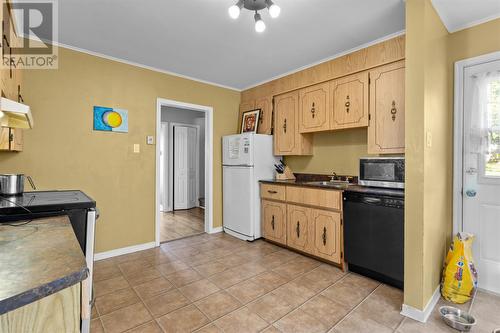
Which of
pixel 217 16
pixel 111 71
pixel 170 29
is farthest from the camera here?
pixel 111 71

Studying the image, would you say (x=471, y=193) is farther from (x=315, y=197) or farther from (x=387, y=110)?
(x=315, y=197)

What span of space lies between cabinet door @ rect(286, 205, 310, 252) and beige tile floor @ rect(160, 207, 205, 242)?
168 centimetres

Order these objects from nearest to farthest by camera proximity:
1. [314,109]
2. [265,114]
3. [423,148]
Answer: [423,148]
[314,109]
[265,114]

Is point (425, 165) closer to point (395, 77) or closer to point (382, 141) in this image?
point (382, 141)

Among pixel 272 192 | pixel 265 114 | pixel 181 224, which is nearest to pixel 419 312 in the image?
pixel 272 192

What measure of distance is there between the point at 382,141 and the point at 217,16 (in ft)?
6.72

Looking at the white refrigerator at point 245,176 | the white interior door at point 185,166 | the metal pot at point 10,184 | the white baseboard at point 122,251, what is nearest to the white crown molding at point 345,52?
the white refrigerator at point 245,176

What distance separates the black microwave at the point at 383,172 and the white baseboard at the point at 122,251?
2.88 meters

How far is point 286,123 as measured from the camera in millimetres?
3682

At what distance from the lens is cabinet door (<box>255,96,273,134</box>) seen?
3924 mm

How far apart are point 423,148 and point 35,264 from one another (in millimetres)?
2277

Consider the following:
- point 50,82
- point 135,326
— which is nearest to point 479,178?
point 135,326

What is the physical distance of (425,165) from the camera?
73.0 inches

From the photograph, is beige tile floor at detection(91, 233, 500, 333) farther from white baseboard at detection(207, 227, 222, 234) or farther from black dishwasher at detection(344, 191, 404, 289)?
white baseboard at detection(207, 227, 222, 234)
